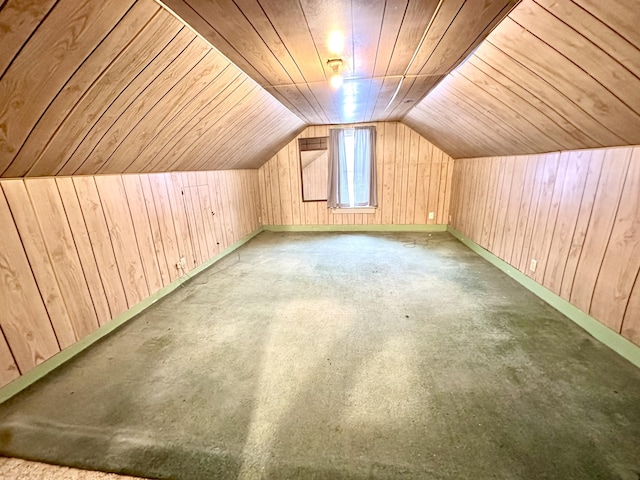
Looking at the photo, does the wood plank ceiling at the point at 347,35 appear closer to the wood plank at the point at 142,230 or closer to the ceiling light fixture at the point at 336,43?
the ceiling light fixture at the point at 336,43

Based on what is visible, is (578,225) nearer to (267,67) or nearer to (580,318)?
(580,318)

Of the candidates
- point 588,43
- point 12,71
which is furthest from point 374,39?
point 12,71

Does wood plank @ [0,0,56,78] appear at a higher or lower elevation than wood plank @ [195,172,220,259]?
higher

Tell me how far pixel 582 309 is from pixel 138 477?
292 centimetres

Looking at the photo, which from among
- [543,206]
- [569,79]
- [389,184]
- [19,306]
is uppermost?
[569,79]

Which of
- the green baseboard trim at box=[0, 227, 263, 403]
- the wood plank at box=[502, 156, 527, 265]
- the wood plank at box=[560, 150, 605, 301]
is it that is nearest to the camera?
the green baseboard trim at box=[0, 227, 263, 403]

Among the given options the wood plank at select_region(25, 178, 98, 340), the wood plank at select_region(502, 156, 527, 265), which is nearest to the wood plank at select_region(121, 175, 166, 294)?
the wood plank at select_region(25, 178, 98, 340)

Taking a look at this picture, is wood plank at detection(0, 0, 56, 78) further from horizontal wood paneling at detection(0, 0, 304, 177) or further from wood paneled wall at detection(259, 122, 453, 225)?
wood paneled wall at detection(259, 122, 453, 225)

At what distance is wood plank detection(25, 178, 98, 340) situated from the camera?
5.75 ft

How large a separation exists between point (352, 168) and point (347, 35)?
11.4 ft

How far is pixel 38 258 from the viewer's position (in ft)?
5.66

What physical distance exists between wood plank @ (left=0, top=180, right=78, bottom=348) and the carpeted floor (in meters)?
0.26

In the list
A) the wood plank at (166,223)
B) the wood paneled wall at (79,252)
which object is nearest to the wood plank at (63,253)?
the wood paneled wall at (79,252)

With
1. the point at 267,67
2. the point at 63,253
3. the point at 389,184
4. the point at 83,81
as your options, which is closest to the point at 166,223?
the point at 63,253
